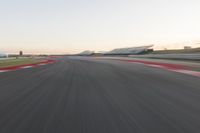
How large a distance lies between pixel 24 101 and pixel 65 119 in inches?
68.6

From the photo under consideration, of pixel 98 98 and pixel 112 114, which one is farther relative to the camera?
pixel 98 98

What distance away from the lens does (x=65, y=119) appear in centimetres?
375

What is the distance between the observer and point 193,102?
492cm

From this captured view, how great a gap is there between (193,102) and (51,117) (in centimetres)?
293

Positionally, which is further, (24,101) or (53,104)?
(24,101)

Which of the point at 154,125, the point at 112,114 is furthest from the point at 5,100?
the point at 154,125

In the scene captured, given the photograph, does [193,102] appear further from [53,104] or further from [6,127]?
[6,127]

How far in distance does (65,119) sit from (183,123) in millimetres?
1797

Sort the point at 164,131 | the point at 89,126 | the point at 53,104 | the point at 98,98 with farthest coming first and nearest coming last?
1. the point at 98,98
2. the point at 53,104
3. the point at 89,126
4. the point at 164,131

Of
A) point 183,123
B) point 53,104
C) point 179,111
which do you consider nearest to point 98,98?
point 53,104

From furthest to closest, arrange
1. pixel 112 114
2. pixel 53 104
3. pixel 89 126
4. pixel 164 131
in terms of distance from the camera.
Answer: pixel 53 104, pixel 112 114, pixel 89 126, pixel 164 131

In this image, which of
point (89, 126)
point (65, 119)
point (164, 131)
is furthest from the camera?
point (65, 119)

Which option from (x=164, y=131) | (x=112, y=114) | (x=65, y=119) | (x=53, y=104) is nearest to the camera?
(x=164, y=131)

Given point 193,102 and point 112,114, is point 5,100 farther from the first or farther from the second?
point 193,102
